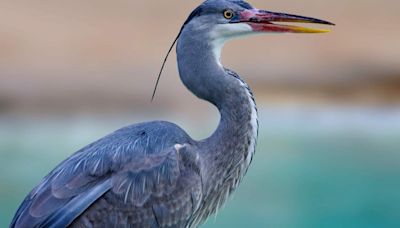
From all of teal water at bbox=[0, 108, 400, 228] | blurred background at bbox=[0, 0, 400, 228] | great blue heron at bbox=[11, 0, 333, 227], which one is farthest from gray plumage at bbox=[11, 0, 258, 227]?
blurred background at bbox=[0, 0, 400, 228]

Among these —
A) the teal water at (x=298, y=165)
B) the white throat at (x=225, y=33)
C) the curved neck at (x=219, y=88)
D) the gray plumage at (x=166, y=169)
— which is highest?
the white throat at (x=225, y=33)

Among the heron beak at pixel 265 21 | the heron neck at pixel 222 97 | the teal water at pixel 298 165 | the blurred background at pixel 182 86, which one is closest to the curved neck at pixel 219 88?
the heron neck at pixel 222 97

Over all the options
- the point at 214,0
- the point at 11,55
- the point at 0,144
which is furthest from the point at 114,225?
the point at 11,55

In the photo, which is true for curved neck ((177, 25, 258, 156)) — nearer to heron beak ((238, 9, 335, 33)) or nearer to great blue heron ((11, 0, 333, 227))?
great blue heron ((11, 0, 333, 227))

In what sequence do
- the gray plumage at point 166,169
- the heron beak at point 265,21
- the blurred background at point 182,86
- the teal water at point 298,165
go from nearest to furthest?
the gray plumage at point 166,169 < the heron beak at point 265,21 < the teal water at point 298,165 < the blurred background at point 182,86

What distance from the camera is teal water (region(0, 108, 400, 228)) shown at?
229 inches

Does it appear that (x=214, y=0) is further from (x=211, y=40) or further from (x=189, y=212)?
(x=189, y=212)

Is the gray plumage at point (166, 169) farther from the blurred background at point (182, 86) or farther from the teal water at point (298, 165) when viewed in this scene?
the blurred background at point (182, 86)

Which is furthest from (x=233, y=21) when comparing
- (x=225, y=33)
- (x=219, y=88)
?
(x=219, y=88)

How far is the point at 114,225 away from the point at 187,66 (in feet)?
1.71

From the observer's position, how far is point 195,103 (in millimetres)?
8539

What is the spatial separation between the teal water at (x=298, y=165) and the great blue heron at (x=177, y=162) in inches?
114

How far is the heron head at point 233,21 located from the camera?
264cm

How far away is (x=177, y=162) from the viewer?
254 centimetres
